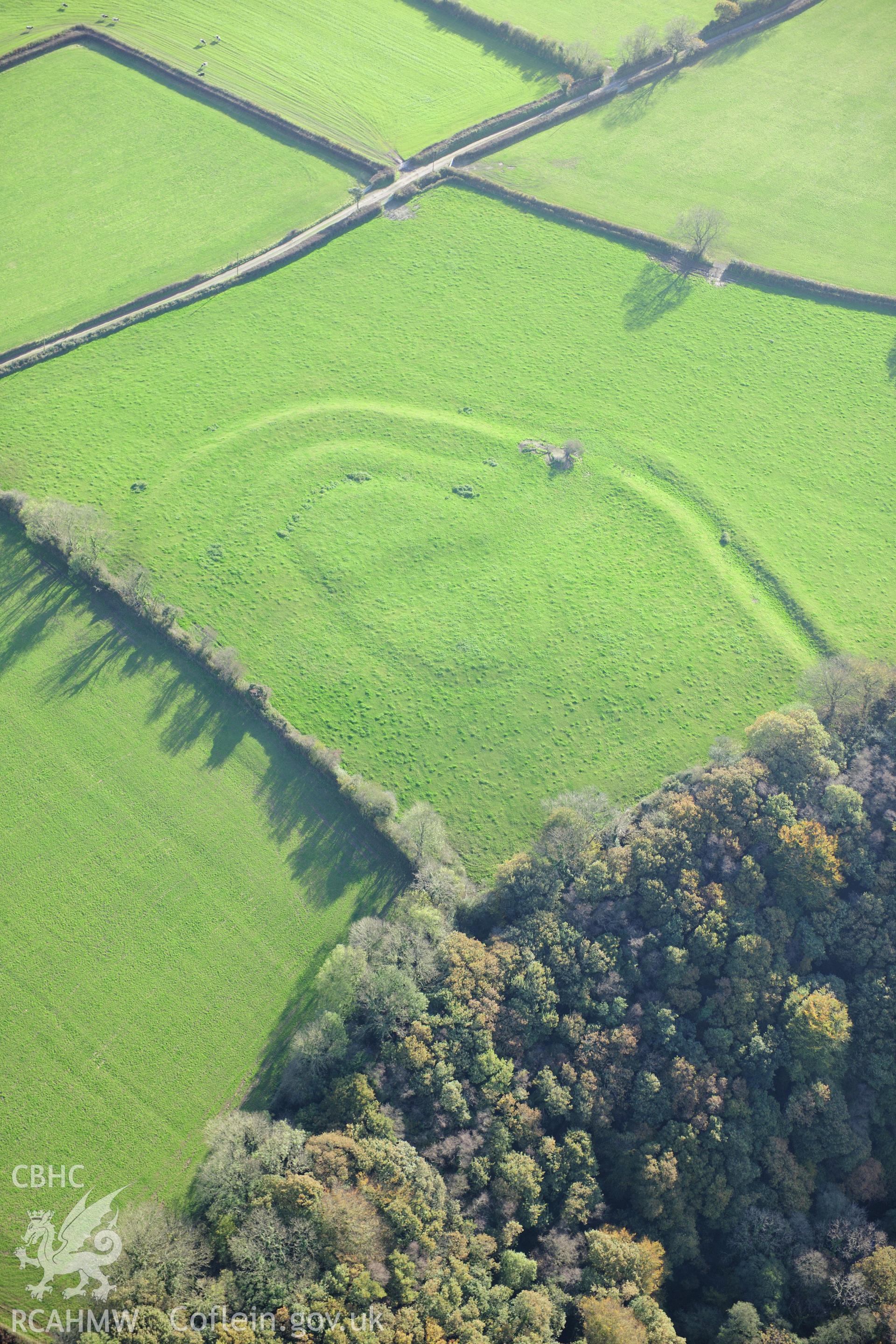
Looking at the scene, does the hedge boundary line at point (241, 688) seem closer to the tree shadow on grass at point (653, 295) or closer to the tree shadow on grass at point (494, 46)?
the tree shadow on grass at point (653, 295)

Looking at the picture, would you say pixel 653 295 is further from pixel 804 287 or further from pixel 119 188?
pixel 119 188

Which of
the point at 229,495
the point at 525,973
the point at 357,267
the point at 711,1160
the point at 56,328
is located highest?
the point at 357,267

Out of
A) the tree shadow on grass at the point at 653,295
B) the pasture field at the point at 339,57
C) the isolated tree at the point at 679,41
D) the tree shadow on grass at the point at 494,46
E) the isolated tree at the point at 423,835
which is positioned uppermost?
the isolated tree at the point at 679,41

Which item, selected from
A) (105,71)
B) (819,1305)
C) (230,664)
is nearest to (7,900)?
(230,664)

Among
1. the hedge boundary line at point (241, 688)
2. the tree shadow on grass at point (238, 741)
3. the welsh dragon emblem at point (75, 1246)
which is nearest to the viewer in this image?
the welsh dragon emblem at point (75, 1246)

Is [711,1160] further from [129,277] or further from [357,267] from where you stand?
[129,277]

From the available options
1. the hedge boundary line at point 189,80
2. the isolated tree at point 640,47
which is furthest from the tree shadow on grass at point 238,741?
the isolated tree at point 640,47
